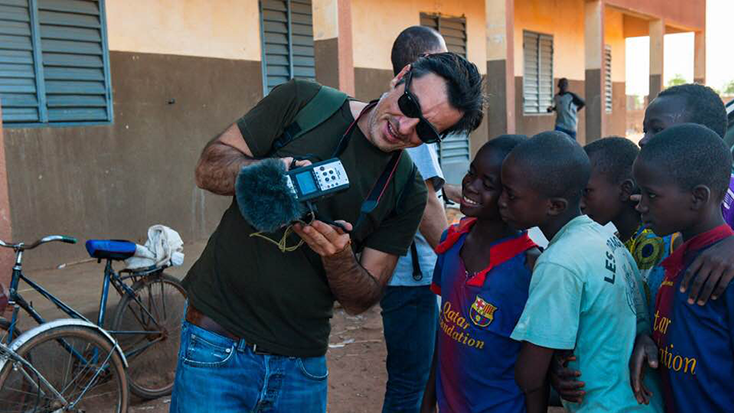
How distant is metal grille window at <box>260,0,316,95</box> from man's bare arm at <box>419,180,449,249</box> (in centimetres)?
481

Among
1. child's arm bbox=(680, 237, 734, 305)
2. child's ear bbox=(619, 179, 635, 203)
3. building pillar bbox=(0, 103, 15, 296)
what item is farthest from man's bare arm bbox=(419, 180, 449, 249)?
building pillar bbox=(0, 103, 15, 296)

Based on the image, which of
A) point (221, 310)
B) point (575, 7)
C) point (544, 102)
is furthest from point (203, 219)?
point (575, 7)

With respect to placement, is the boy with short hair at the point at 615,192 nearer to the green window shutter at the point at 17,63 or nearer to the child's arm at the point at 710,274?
the child's arm at the point at 710,274

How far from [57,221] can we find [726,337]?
5.16 m

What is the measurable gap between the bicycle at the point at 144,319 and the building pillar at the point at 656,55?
12.4 m

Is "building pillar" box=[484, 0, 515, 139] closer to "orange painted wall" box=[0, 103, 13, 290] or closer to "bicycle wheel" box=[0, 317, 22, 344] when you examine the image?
"orange painted wall" box=[0, 103, 13, 290]

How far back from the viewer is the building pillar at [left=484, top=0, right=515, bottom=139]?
8.45 metres

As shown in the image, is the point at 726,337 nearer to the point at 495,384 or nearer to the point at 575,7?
the point at 495,384

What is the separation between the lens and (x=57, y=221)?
551 cm

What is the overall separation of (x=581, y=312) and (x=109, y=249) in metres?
2.72

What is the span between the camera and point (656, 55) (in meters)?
14.4

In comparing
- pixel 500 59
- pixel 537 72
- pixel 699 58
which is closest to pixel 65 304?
pixel 500 59

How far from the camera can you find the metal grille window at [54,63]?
5.19 metres

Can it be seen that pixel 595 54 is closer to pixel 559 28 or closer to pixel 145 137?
pixel 559 28
